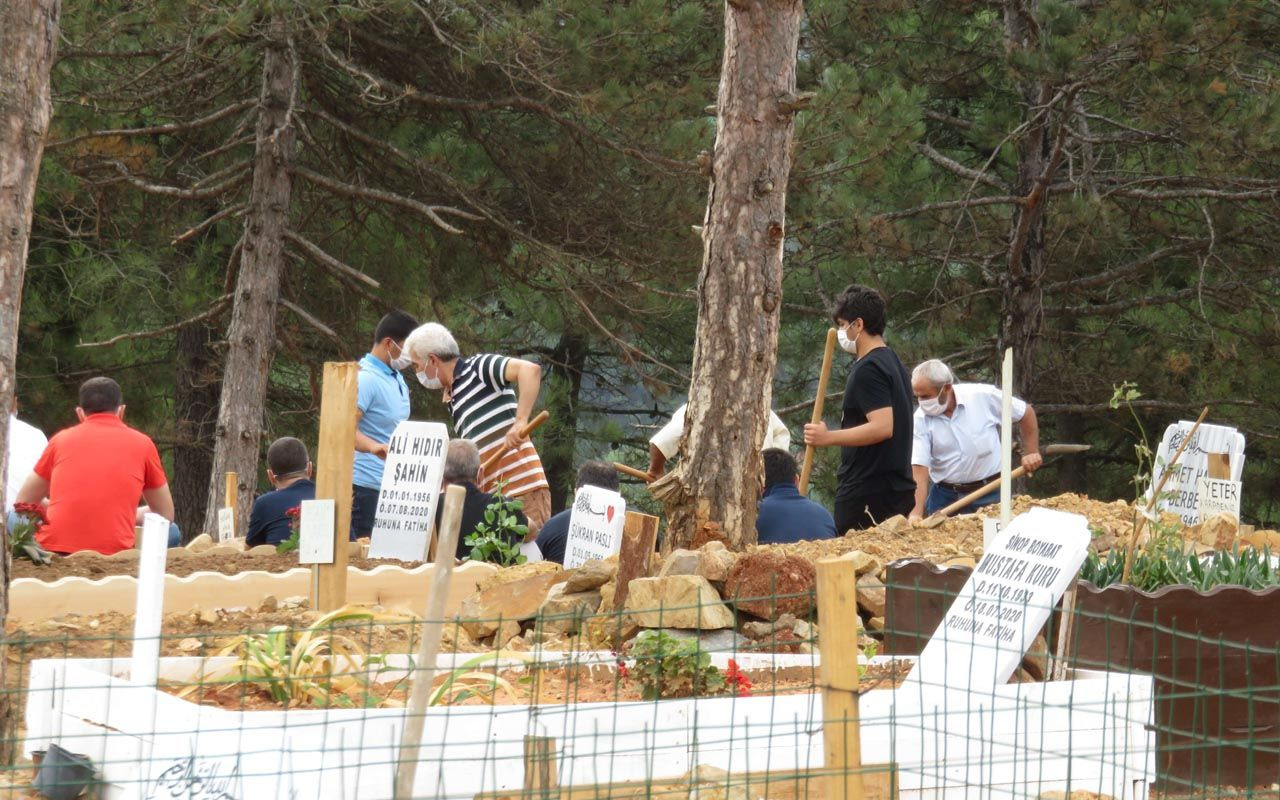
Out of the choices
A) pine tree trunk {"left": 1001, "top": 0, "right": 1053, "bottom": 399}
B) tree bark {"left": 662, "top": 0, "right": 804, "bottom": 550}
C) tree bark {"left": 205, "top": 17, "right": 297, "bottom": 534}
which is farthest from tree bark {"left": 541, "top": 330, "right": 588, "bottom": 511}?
tree bark {"left": 662, "top": 0, "right": 804, "bottom": 550}

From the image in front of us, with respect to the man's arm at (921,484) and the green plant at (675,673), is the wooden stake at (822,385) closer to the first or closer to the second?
the man's arm at (921,484)

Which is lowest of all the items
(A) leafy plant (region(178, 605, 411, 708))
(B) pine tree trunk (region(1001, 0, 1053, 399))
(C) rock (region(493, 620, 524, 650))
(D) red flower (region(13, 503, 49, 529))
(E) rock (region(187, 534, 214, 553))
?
(E) rock (region(187, 534, 214, 553))

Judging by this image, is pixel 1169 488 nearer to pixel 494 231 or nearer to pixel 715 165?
pixel 715 165

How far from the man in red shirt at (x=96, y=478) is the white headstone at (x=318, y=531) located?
342 centimetres

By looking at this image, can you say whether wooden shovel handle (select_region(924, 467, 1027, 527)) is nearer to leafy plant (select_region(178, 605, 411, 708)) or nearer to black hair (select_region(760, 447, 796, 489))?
black hair (select_region(760, 447, 796, 489))

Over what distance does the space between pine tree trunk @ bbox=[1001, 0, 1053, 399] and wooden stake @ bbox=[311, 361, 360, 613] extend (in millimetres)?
9763

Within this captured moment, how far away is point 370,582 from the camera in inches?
262

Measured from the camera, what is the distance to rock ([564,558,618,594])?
5871 millimetres

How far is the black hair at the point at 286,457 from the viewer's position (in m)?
8.23

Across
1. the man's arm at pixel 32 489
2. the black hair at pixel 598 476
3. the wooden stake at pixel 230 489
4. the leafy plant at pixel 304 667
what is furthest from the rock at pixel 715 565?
the wooden stake at pixel 230 489

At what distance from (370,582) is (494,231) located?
301 inches

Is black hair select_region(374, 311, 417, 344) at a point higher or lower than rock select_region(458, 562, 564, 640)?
higher

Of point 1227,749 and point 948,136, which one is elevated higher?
point 948,136

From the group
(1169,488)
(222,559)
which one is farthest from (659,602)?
(1169,488)
